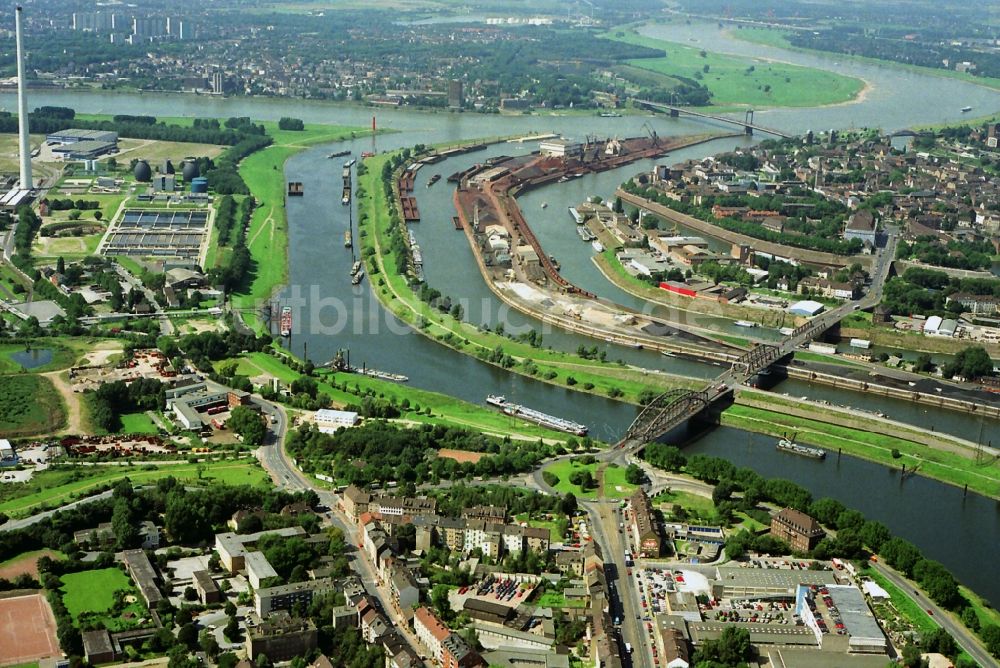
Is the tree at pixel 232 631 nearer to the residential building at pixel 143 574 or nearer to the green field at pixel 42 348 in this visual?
the residential building at pixel 143 574

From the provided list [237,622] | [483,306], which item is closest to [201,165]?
[483,306]

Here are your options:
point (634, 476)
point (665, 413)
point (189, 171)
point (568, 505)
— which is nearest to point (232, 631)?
point (568, 505)

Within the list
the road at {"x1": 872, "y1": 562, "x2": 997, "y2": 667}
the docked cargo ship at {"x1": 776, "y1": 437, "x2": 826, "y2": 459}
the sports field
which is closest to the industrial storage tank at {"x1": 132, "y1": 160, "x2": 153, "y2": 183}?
the docked cargo ship at {"x1": 776, "y1": 437, "x2": 826, "y2": 459}

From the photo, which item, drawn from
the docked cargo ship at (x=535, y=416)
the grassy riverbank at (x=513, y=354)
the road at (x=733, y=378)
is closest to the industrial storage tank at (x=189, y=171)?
the grassy riverbank at (x=513, y=354)

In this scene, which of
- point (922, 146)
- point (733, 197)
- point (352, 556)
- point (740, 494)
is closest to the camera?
point (352, 556)

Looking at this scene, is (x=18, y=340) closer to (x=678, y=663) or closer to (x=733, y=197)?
(x=678, y=663)

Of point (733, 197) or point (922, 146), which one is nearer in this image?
point (733, 197)
